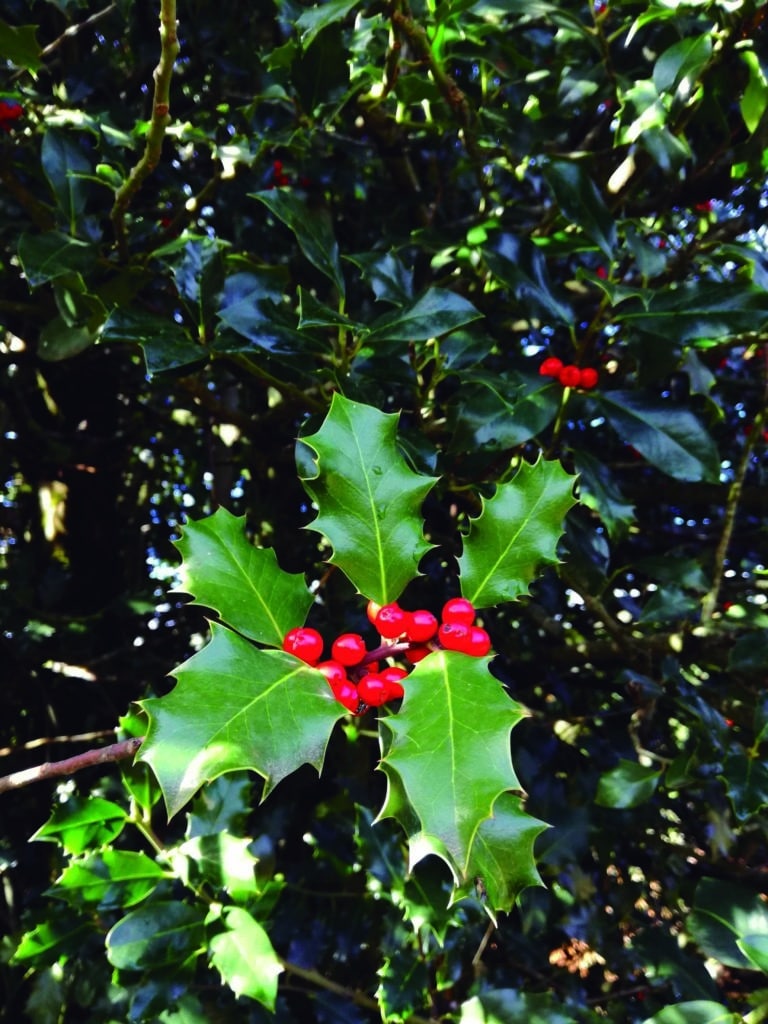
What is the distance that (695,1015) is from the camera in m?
0.99

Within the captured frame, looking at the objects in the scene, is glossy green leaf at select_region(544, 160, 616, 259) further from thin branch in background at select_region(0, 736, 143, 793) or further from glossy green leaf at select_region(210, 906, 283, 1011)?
glossy green leaf at select_region(210, 906, 283, 1011)

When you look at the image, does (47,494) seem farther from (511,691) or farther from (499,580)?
(499,580)

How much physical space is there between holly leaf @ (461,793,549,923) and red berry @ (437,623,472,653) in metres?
0.15

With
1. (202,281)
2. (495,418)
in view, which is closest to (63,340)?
(202,281)

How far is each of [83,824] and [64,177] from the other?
102 centimetres

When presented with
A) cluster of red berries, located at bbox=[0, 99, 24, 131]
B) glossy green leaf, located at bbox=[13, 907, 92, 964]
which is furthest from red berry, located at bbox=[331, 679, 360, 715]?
cluster of red berries, located at bbox=[0, 99, 24, 131]

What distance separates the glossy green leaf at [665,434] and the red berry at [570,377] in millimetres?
43

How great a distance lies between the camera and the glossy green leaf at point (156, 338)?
95cm

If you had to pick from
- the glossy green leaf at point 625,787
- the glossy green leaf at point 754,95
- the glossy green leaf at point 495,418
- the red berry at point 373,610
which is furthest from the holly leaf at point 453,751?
the glossy green leaf at point 754,95

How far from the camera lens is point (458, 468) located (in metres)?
1.18

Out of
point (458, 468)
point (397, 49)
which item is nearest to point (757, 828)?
point (458, 468)

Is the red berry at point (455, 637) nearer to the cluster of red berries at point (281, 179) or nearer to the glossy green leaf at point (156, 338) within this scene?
the glossy green leaf at point (156, 338)

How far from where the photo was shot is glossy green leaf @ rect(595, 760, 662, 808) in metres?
1.24

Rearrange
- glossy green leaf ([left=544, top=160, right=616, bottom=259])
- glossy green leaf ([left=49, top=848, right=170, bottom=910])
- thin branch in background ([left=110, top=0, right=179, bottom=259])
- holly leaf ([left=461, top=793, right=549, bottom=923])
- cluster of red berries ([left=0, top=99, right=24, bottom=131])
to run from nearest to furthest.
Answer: holly leaf ([left=461, top=793, right=549, bottom=923])
thin branch in background ([left=110, top=0, right=179, bottom=259])
glossy green leaf ([left=49, top=848, right=170, bottom=910])
glossy green leaf ([left=544, top=160, right=616, bottom=259])
cluster of red berries ([left=0, top=99, right=24, bottom=131])
